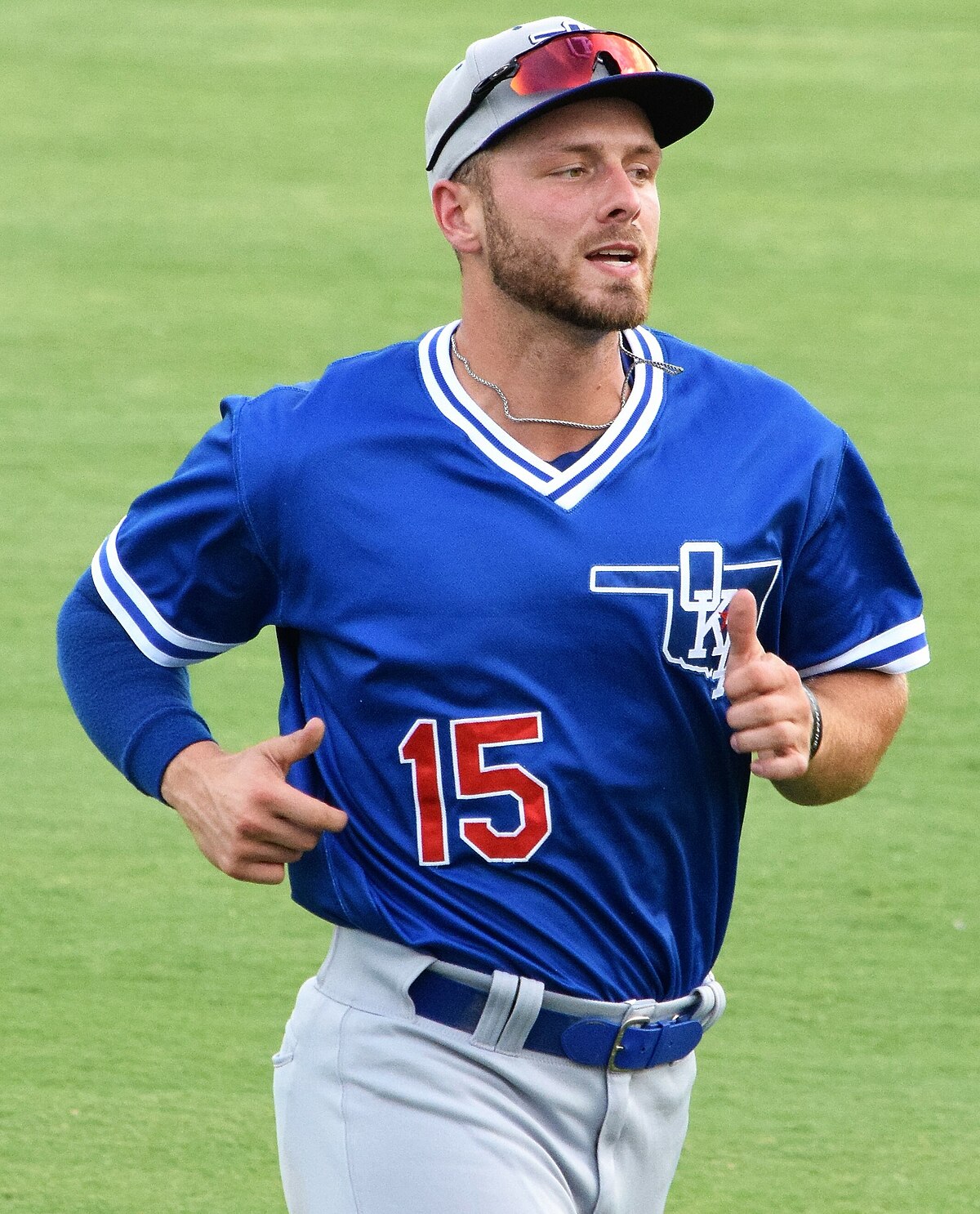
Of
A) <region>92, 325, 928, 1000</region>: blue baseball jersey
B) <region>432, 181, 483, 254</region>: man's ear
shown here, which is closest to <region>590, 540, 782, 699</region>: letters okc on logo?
<region>92, 325, 928, 1000</region>: blue baseball jersey

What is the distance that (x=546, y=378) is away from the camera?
2838mm

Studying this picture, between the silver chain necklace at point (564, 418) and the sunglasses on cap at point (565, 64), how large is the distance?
343mm

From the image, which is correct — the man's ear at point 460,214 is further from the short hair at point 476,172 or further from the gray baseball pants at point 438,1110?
the gray baseball pants at point 438,1110

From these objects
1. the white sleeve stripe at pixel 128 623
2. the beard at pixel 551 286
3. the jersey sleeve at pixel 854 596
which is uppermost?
the beard at pixel 551 286

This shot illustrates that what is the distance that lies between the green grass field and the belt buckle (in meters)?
0.73

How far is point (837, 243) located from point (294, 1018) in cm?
697

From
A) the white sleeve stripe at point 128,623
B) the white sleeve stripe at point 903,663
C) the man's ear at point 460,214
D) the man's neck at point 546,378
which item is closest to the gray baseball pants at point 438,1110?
the white sleeve stripe at point 128,623

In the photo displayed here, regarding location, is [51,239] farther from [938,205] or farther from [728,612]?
[728,612]

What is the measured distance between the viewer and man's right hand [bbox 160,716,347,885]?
2561 mm

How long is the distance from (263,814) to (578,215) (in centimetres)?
84

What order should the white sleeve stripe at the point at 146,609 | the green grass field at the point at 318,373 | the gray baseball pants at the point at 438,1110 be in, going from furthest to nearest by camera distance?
the green grass field at the point at 318,373, the white sleeve stripe at the point at 146,609, the gray baseball pants at the point at 438,1110

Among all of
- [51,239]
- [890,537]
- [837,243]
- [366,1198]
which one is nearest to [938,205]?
[837,243]

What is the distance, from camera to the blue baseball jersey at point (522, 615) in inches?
105

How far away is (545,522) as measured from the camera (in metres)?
2.70
